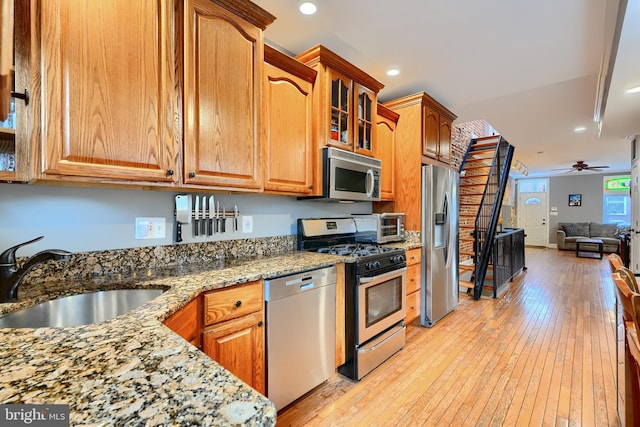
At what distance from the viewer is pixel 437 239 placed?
122 inches

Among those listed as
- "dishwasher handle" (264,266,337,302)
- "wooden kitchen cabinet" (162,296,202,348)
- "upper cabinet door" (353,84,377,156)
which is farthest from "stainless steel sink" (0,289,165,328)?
"upper cabinet door" (353,84,377,156)

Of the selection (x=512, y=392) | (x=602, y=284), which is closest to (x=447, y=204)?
(x=512, y=392)

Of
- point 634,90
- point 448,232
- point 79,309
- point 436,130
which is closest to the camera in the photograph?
point 79,309

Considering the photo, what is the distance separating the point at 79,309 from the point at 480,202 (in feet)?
16.0

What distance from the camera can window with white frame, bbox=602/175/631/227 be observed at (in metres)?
8.81

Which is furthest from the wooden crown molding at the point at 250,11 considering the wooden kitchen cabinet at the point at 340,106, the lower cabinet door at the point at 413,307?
the lower cabinet door at the point at 413,307

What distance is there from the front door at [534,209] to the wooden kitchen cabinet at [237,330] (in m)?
11.4

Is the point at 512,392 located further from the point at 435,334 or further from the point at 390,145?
the point at 390,145

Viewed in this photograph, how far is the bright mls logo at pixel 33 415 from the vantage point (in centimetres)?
44

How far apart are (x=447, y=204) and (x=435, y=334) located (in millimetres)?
1374

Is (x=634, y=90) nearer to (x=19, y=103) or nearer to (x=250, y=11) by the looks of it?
(x=250, y=11)

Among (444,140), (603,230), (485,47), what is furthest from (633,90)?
(603,230)

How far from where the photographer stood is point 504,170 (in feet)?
15.3

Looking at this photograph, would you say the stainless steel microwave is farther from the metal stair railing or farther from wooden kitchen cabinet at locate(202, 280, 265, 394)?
the metal stair railing
